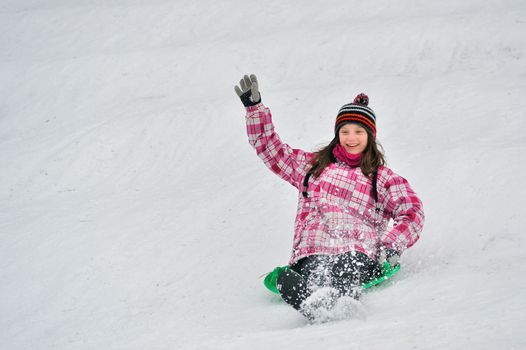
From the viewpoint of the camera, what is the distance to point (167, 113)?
657cm

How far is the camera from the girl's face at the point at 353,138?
3434mm

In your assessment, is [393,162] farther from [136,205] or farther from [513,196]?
[136,205]

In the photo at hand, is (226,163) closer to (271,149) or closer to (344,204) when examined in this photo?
(271,149)

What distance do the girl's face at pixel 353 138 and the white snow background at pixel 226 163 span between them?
76cm

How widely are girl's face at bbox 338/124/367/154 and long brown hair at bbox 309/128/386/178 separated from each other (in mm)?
32

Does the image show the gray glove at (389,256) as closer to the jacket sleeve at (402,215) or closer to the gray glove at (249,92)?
the jacket sleeve at (402,215)

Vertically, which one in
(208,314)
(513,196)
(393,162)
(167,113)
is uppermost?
(167,113)

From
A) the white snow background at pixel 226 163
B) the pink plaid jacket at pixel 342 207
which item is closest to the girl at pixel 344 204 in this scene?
the pink plaid jacket at pixel 342 207

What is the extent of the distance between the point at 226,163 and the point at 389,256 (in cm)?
288

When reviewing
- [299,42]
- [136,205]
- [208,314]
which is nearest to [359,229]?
[208,314]

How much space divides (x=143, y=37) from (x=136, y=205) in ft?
15.2

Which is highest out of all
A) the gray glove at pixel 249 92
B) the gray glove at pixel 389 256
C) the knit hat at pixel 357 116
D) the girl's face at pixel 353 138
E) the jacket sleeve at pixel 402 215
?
the gray glove at pixel 249 92

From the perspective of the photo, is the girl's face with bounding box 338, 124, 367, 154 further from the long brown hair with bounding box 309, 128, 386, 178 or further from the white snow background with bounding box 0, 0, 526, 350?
the white snow background with bounding box 0, 0, 526, 350

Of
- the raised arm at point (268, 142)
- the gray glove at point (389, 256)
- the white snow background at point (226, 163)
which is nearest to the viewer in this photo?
the white snow background at point (226, 163)
